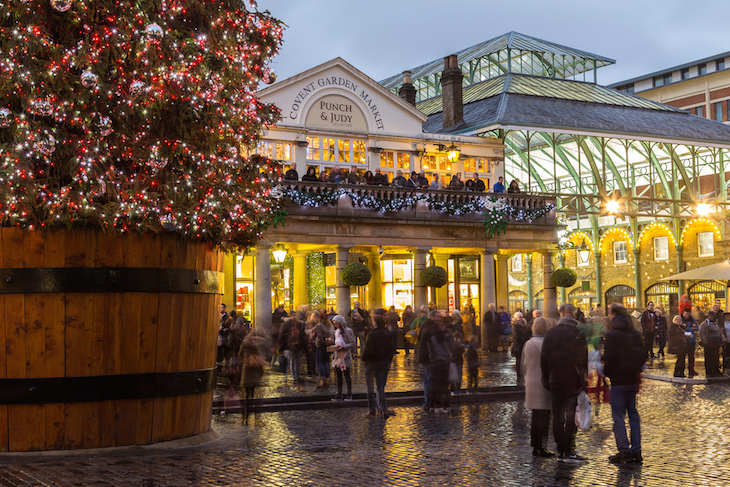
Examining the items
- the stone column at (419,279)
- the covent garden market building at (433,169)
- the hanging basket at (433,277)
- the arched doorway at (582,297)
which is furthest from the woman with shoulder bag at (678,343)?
the arched doorway at (582,297)

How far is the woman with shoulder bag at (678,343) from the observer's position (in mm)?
18422

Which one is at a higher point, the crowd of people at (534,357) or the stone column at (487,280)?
the stone column at (487,280)

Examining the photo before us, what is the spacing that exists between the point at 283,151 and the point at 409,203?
4.64 meters

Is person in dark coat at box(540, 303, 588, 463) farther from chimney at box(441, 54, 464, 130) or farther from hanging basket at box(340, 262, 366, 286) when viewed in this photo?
chimney at box(441, 54, 464, 130)

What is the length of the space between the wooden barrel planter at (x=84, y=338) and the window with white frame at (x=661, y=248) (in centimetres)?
3877

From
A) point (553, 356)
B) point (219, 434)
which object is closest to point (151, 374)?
point (219, 434)

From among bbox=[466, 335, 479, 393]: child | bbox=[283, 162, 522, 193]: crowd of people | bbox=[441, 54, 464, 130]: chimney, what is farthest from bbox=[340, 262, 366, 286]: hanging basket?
bbox=[441, 54, 464, 130]: chimney

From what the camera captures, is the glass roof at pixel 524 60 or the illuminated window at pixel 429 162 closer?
the illuminated window at pixel 429 162

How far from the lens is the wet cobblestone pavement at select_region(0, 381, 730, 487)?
7.65 metres

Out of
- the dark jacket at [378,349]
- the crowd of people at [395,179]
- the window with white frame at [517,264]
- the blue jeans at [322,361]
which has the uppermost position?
the crowd of people at [395,179]

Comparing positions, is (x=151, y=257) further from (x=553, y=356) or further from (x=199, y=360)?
(x=553, y=356)

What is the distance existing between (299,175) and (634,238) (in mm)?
23323

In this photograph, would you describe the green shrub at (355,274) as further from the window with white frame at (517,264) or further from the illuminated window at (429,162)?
the window with white frame at (517,264)

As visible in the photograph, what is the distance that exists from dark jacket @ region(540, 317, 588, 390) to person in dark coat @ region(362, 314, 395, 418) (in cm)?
450
